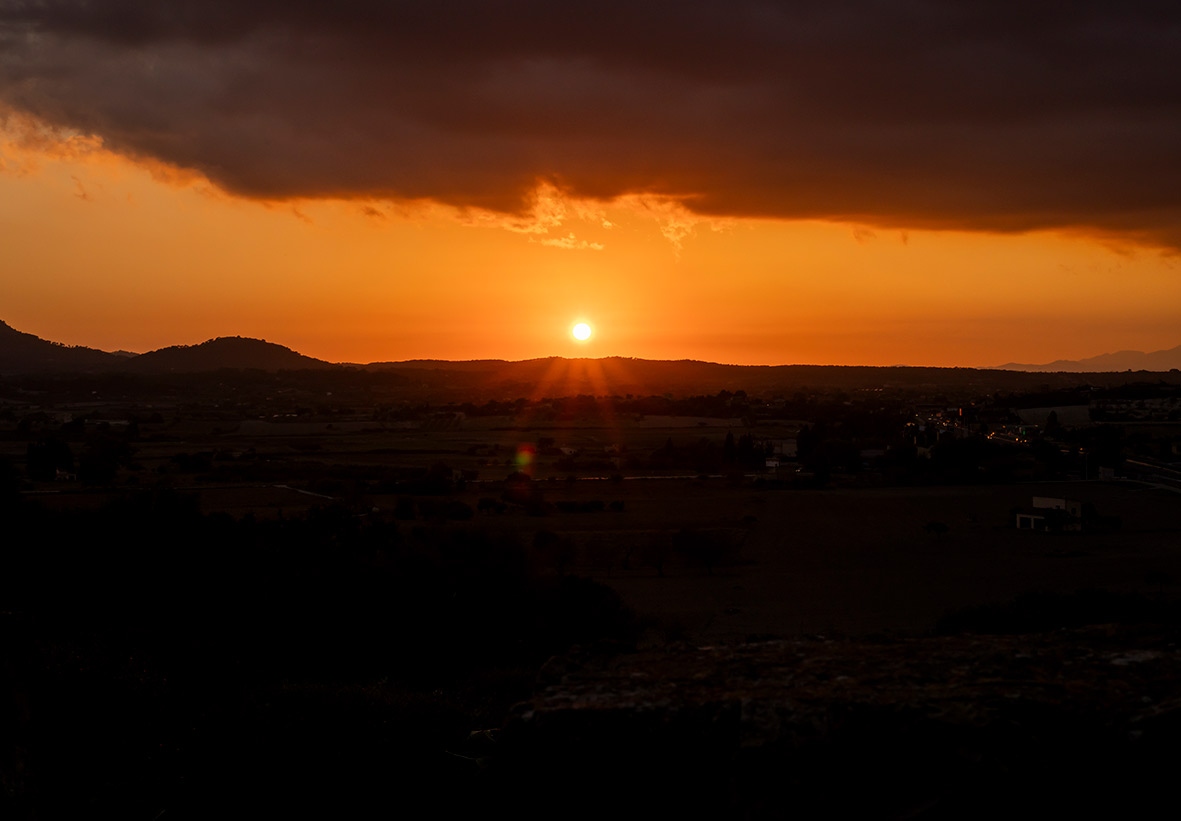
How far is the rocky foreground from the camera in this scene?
4469 mm

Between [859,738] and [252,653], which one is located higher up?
[859,738]

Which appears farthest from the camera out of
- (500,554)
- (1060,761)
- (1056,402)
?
(1056,402)

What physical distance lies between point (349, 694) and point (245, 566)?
1003cm

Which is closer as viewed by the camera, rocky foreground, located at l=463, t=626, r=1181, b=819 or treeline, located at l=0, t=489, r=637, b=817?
rocky foreground, located at l=463, t=626, r=1181, b=819

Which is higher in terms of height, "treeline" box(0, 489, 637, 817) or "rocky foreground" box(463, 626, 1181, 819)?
"rocky foreground" box(463, 626, 1181, 819)

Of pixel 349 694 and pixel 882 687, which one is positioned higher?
pixel 882 687

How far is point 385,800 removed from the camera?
6613mm

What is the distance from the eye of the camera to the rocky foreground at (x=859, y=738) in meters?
4.47

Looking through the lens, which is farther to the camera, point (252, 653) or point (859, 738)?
point (252, 653)

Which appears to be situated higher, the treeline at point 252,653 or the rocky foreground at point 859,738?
the rocky foreground at point 859,738

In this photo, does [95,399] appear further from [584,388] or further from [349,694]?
[349,694]

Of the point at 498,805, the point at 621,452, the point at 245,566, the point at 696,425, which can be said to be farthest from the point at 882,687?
the point at 696,425

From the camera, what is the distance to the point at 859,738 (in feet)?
15.3

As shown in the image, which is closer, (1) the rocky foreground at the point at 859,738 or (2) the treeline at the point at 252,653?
(1) the rocky foreground at the point at 859,738
